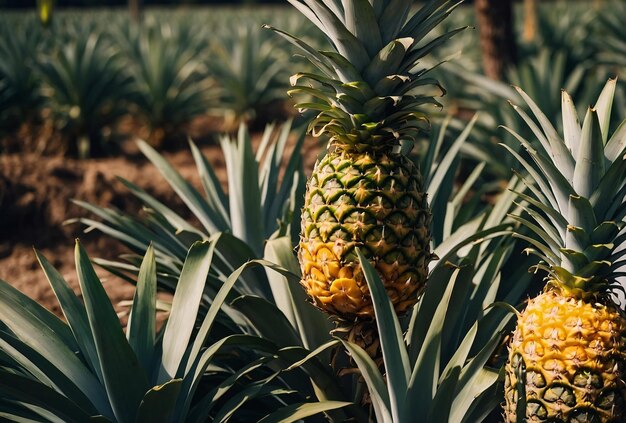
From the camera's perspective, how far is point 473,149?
458 cm

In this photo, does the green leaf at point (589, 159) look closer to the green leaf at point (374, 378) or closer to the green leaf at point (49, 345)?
the green leaf at point (374, 378)

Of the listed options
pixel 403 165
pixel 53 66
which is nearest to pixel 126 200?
pixel 53 66

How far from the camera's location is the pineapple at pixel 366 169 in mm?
1989

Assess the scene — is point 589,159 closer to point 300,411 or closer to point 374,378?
point 374,378

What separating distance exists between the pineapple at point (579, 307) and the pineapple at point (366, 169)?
0.36 meters

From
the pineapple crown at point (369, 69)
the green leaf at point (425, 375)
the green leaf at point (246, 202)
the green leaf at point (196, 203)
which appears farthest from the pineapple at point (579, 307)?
the green leaf at point (196, 203)

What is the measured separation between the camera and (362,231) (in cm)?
198

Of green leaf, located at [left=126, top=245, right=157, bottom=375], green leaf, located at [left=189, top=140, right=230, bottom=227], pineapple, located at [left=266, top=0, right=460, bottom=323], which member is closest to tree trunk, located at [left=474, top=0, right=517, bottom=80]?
green leaf, located at [left=189, top=140, right=230, bottom=227]

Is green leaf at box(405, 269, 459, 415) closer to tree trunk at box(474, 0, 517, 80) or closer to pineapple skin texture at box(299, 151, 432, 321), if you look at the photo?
pineapple skin texture at box(299, 151, 432, 321)

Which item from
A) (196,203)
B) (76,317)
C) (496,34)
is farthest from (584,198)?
(496,34)

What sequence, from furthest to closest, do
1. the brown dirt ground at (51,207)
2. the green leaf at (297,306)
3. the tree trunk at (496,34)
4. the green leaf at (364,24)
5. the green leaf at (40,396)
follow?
the tree trunk at (496,34), the brown dirt ground at (51,207), the green leaf at (297,306), the green leaf at (364,24), the green leaf at (40,396)

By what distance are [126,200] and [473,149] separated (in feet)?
8.12

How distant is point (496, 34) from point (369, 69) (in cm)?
430

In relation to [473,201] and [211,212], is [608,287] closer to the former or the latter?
[473,201]
